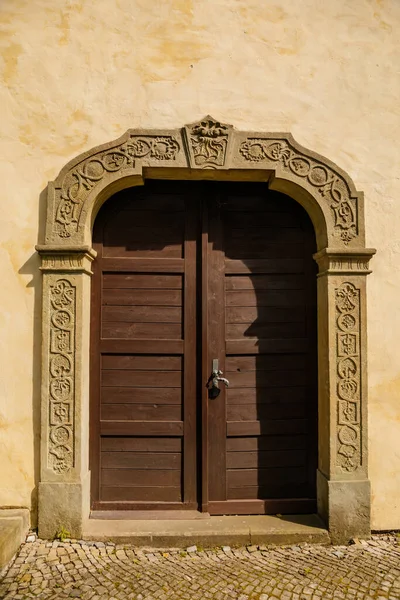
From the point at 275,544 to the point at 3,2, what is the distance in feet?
14.5

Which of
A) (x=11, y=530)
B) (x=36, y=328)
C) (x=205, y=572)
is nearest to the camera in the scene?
(x=205, y=572)

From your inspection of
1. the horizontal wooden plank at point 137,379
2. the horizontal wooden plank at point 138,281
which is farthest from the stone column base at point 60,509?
the horizontal wooden plank at point 138,281

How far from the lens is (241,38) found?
315 cm

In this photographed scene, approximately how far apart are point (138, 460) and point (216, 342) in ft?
3.59

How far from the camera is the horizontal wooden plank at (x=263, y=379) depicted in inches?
130

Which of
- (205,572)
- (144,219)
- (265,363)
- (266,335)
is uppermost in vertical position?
(144,219)

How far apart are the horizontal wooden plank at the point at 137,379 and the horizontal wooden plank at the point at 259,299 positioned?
2.48ft

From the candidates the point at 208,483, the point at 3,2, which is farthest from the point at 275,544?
the point at 3,2

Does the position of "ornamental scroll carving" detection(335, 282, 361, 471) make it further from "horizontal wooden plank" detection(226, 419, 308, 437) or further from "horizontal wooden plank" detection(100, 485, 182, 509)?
"horizontal wooden plank" detection(100, 485, 182, 509)

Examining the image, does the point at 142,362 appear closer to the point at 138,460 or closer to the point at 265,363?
the point at 138,460

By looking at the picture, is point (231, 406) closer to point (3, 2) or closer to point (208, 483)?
point (208, 483)

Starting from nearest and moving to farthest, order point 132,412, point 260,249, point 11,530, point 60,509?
point 11,530, point 60,509, point 132,412, point 260,249

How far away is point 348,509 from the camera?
2.98 meters

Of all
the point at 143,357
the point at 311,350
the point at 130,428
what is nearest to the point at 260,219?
the point at 311,350
